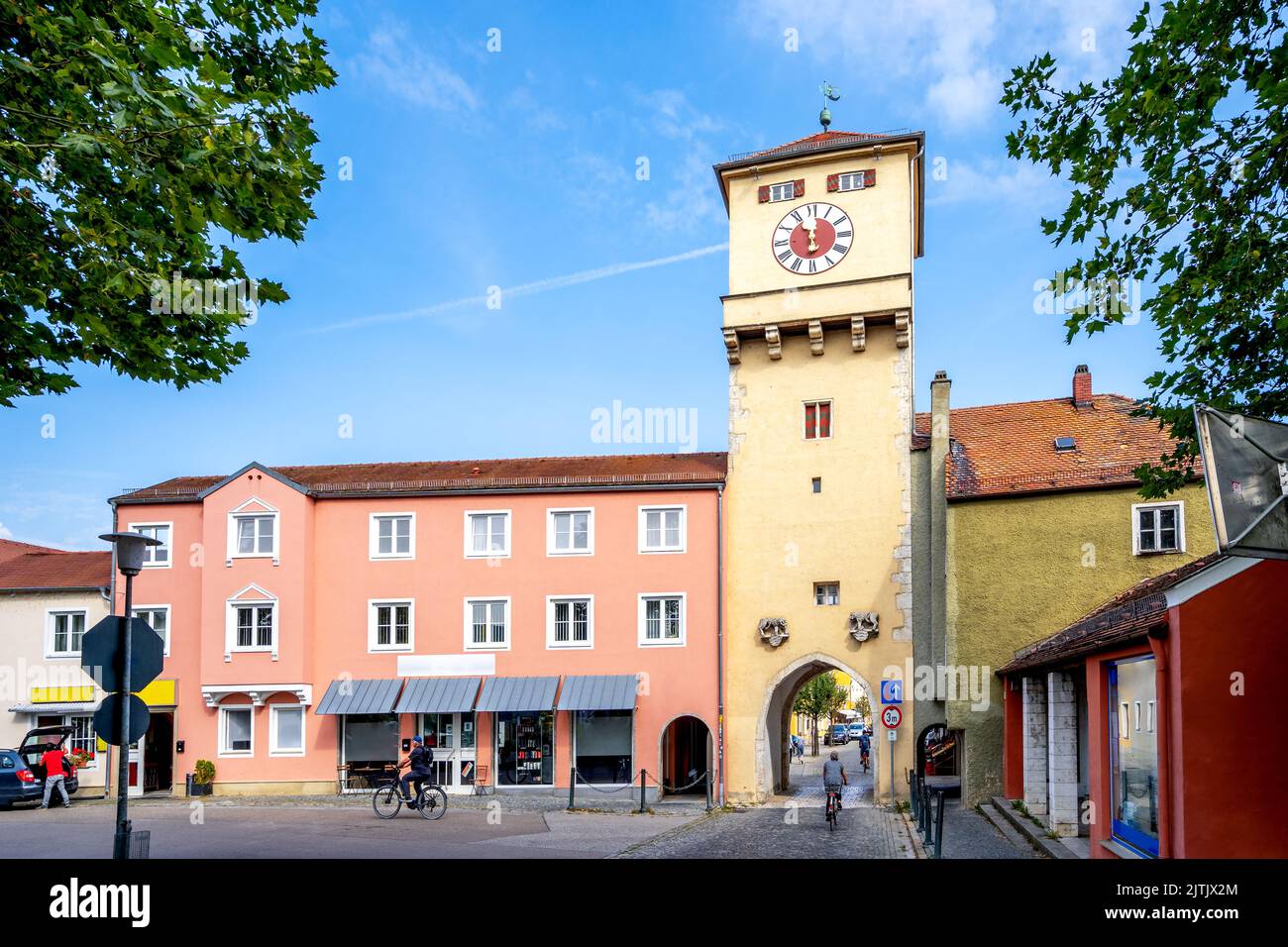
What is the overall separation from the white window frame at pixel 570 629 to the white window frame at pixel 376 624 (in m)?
4.15

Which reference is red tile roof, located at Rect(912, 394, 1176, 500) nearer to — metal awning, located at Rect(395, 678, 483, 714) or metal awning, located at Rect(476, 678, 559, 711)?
metal awning, located at Rect(476, 678, 559, 711)

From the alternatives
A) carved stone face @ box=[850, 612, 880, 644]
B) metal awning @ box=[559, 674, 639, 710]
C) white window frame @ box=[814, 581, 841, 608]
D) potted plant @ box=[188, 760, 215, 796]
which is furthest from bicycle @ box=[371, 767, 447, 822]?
carved stone face @ box=[850, 612, 880, 644]

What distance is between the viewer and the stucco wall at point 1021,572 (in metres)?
24.7

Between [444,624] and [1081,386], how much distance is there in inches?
787

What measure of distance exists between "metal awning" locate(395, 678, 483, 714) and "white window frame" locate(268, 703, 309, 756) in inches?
127

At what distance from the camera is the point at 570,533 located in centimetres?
3206

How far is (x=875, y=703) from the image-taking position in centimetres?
2988

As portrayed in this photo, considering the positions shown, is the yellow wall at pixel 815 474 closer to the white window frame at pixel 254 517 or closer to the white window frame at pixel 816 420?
the white window frame at pixel 816 420

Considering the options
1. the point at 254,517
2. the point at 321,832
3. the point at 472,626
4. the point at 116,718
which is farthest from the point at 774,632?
the point at 116,718

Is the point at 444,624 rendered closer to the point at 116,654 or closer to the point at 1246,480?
the point at 116,654

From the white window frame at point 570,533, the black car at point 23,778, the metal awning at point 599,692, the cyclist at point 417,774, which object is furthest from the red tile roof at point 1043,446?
the black car at point 23,778

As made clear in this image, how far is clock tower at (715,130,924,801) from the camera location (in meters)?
30.4
